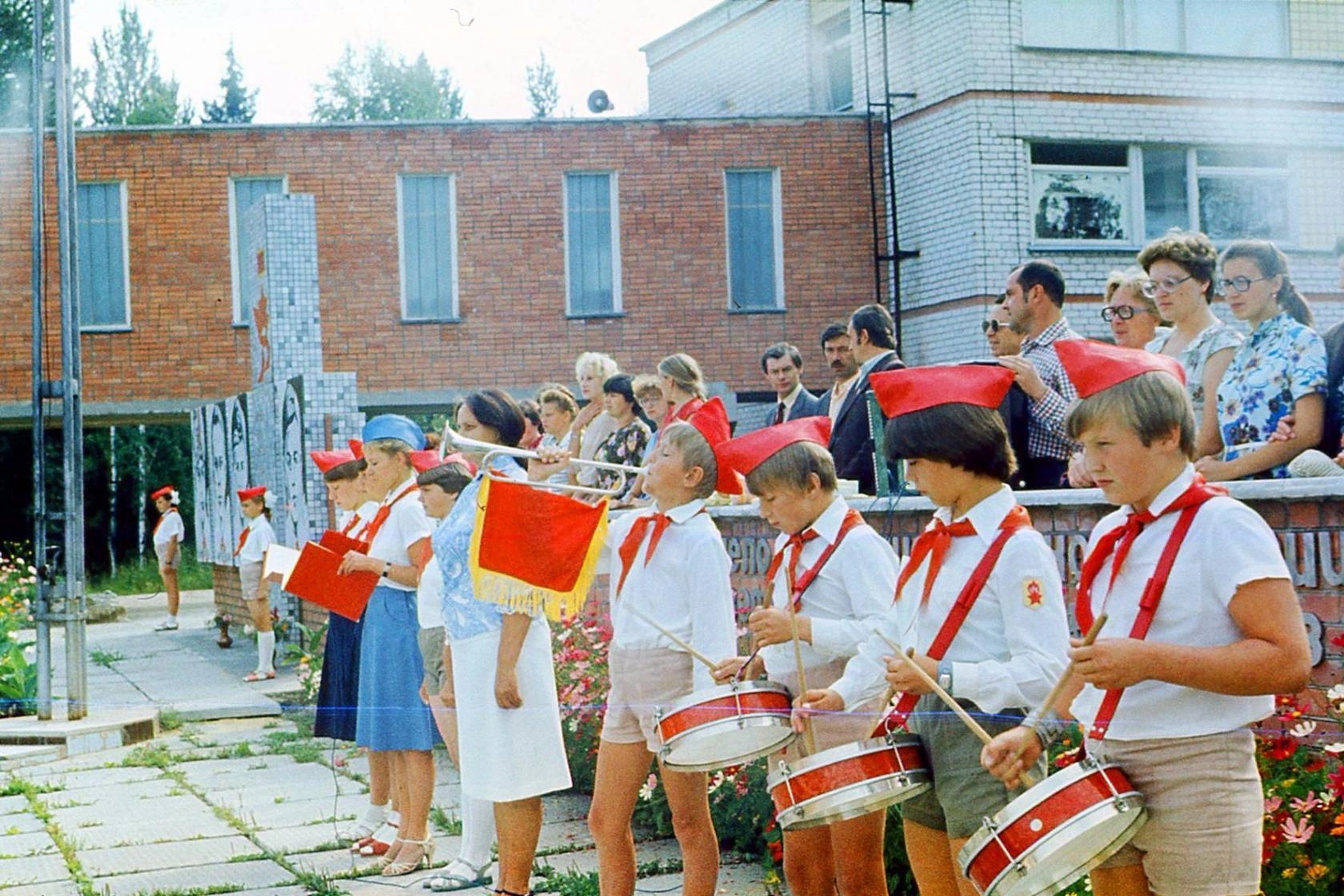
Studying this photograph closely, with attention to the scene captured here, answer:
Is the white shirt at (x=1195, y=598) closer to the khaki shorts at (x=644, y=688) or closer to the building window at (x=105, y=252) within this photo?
the khaki shorts at (x=644, y=688)

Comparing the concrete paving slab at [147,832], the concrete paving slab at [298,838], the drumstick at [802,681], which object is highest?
the drumstick at [802,681]

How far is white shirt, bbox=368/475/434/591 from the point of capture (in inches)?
263

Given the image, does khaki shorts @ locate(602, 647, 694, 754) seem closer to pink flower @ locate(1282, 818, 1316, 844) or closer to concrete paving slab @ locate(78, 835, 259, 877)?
pink flower @ locate(1282, 818, 1316, 844)

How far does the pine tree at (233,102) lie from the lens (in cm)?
4394

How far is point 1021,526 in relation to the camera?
3.60 metres

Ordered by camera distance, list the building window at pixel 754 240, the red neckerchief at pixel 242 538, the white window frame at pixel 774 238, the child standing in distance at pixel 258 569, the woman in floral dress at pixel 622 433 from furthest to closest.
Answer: the building window at pixel 754 240 → the white window frame at pixel 774 238 → the red neckerchief at pixel 242 538 → the child standing in distance at pixel 258 569 → the woman in floral dress at pixel 622 433

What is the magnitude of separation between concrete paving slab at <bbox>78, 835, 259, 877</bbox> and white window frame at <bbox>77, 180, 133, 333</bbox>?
14.7m

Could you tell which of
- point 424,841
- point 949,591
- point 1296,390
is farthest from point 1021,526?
point 424,841

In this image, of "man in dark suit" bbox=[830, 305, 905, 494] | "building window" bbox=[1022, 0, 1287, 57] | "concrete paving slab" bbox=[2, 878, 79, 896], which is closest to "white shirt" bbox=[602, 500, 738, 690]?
"man in dark suit" bbox=[830, 305, 905, 494]

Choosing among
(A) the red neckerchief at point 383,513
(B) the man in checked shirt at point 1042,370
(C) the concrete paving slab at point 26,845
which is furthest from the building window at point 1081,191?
(C) the concrete paving slab at point 26,845

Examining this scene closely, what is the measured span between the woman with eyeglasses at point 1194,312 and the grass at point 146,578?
1119 inches

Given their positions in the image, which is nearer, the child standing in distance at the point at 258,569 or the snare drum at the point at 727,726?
the snare drum at the point at 727,726

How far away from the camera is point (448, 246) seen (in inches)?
831

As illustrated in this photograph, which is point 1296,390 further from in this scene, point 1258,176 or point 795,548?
point 1258,176
